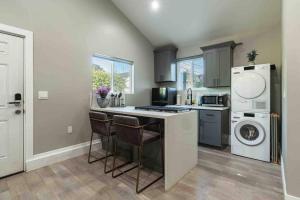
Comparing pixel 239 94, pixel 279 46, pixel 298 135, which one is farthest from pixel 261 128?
pixel 279 46

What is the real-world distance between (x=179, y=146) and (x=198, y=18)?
2.83 meters

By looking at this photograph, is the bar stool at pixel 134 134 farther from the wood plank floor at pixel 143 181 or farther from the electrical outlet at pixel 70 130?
the electrical outlet at pixel 70 130

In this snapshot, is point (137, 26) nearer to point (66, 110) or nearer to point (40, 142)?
point (66, 110)

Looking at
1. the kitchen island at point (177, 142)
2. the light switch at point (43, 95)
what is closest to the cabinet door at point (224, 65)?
the kitchen island at point (177, 142)

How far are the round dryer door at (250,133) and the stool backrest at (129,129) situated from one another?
6.99 feet

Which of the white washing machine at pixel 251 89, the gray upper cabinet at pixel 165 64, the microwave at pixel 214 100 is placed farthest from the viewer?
the gray upper cabinet at pixel 165 64

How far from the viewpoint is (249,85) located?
9.59 feet

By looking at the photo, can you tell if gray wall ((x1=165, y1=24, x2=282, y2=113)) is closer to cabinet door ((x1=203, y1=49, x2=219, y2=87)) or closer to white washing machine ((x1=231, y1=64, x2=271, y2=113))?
cabinet door ((x1=203, y1=49, x2=219, y2=87))

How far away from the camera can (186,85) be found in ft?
15.1

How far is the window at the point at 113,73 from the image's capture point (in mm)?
3561

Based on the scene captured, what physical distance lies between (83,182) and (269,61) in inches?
155

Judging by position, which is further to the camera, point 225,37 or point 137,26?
point 137,26

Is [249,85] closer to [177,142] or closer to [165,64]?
[177,142]

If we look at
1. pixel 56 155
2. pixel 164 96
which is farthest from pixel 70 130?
pixel 164 96
